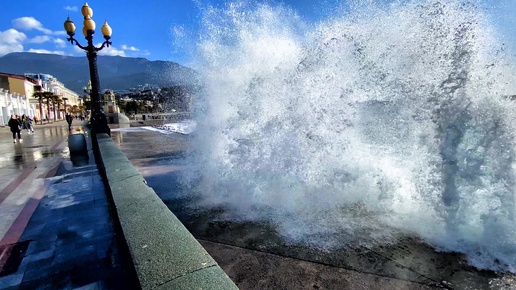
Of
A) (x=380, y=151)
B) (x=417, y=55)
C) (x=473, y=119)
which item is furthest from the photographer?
(x=380, y=151)

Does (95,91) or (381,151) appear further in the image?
(95,91)

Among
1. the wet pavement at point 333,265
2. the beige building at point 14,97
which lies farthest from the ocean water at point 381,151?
the beige building at point 14,97

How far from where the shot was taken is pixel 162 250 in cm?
193

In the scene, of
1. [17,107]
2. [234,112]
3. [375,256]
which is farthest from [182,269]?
[17,107]

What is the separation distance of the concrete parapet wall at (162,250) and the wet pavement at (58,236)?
54 cm

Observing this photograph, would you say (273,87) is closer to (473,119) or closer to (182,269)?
(473,119)

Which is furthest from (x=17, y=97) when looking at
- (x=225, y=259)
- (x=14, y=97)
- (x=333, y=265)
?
(x=333, y=265)

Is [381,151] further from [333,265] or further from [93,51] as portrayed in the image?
[93,51]

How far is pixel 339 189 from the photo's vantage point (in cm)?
490

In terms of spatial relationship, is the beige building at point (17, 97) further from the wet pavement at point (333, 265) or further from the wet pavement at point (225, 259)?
the wet pavement at point (333, 265)

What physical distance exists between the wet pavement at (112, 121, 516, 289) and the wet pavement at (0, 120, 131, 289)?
1.09 meters

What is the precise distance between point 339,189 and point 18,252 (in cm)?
444

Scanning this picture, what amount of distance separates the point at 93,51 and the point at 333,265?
12.0m

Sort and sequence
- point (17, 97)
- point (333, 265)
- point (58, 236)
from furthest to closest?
1. point (17, 97)
2. point (58, 236)
3. point (333, 265)
